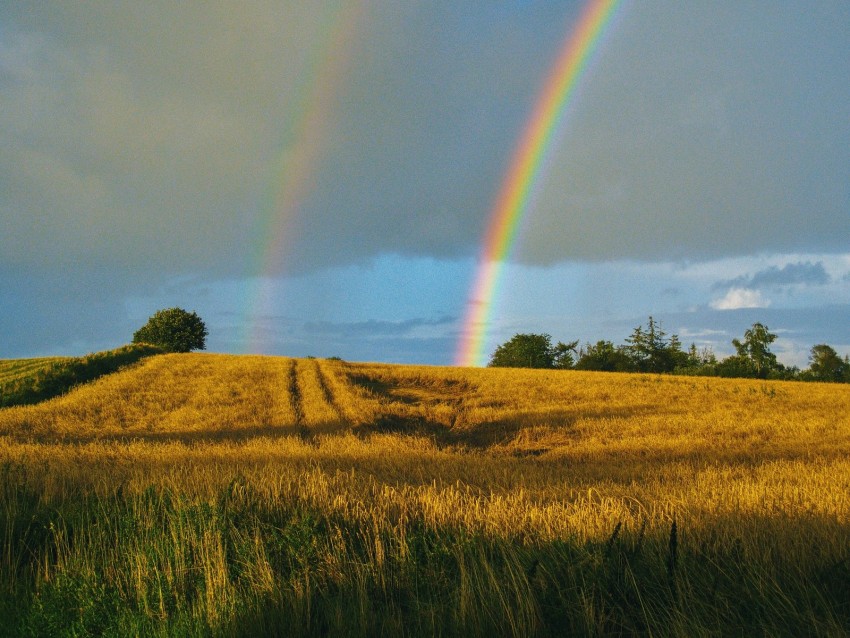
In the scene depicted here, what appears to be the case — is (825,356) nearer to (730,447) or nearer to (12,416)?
(730,447)

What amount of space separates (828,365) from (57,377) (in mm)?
88687

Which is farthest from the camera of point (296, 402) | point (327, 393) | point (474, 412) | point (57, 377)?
point (57, 377)

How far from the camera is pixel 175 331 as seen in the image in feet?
253

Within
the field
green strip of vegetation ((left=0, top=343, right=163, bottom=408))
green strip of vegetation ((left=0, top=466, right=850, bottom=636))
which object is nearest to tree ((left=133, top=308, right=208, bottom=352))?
green strip of vegetation ((left=0, top=343, right=163, bottom=408))

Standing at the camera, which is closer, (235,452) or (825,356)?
(235,452)

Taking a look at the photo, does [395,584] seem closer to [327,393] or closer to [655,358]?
[327,393]

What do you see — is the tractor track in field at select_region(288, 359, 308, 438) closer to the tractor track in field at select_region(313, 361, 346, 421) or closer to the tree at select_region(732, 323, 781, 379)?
the tractor track in field at select_region(313, 361, 346, 421)

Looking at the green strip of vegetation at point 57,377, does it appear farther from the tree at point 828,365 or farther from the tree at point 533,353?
the tree at point 828,365

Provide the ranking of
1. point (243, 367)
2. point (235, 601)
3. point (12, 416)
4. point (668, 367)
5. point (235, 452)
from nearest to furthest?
point (235, 601), point (235, 452), point (12, 416), point (243, 367), point (668, 367)

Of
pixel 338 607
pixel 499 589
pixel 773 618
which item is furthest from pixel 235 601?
pixel 773 618

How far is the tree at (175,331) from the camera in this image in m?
76.2

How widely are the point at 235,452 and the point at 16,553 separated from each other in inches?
Result: 305

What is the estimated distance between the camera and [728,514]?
6930mm

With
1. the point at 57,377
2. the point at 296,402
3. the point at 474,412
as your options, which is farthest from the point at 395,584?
the point at 57,377
